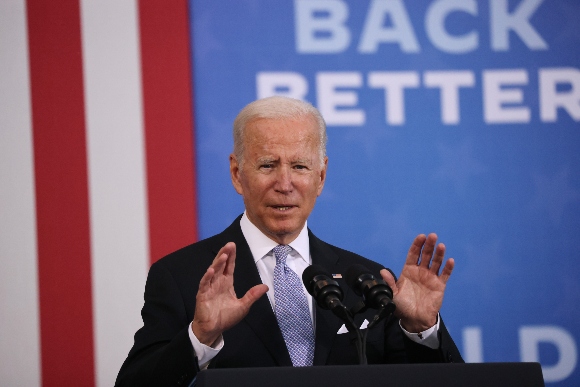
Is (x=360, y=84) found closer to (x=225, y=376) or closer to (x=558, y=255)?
(x=558, y=255)

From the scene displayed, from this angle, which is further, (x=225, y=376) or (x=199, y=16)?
(x=199, y=16)

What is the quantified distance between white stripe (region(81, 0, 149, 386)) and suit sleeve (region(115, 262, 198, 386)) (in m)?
0.91

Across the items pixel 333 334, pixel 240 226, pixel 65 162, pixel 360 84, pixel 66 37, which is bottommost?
pixel 333 334

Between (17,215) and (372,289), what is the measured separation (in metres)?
1.84

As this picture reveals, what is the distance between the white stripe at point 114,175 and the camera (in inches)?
120

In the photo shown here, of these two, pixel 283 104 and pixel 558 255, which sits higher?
pixel 283 104

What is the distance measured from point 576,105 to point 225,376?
2506mm

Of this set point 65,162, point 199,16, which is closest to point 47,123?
point 65,162

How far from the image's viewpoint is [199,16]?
3.21 meters

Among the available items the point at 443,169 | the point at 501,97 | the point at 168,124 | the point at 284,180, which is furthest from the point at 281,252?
the point at 501,97

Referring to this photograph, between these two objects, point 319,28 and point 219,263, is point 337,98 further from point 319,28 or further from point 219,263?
Result: point 219,263

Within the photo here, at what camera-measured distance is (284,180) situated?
2207 millimetres

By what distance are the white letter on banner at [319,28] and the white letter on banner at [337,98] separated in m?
0.12

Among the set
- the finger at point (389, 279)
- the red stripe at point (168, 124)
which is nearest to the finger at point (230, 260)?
the finger at point (389, 279)
